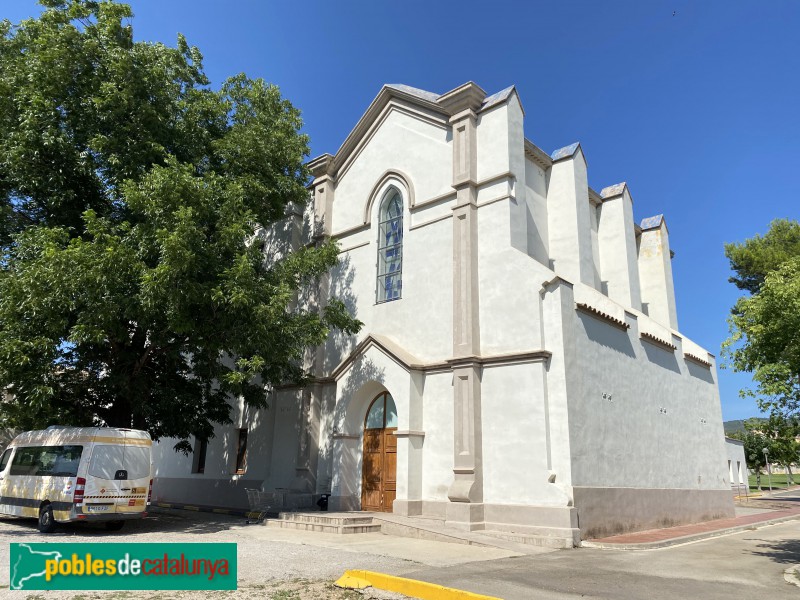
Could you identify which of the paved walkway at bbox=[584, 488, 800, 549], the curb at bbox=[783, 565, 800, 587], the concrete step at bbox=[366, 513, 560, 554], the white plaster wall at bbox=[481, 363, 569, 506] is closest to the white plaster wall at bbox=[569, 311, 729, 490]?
the white plaster wall at bbox=[481, 363, 569, 506]

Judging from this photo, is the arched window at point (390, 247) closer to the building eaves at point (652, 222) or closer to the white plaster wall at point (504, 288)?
the white plaster wall at point (504, 288)

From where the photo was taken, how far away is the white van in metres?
12.5

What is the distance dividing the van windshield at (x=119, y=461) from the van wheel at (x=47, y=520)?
4.83 feet

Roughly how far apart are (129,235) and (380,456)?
8.92 metres

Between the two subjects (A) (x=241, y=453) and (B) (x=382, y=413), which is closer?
(B) (x=382, y=413)

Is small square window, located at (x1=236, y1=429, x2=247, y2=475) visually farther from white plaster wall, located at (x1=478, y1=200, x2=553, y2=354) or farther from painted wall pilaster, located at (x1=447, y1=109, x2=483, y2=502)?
white plaster wall, located at (x1=478, y1=200, x2=553, y2=354)

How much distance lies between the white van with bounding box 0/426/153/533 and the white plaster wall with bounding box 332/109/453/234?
32.2 feet

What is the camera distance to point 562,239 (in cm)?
1800

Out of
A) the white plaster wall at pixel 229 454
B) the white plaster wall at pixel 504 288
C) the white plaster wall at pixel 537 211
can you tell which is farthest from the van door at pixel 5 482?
the white plaster wall at pixel 537 211

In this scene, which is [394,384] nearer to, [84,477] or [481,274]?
[481,274]

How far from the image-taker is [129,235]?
13.5 m

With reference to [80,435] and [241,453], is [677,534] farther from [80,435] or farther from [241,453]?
[80,435]

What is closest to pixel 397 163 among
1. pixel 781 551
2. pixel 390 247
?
pixel 390 247

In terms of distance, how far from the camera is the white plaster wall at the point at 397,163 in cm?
1714
